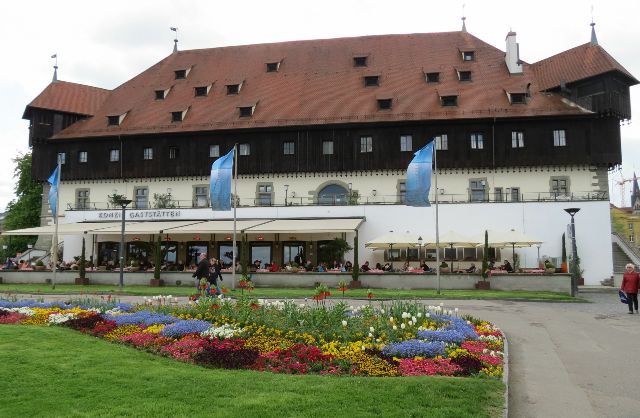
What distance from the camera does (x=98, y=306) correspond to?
16969 mm

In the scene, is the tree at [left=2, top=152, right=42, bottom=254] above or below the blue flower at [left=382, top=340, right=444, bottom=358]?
above

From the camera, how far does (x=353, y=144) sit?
137ft

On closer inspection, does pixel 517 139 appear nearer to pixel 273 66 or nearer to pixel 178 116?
pixel 273 66

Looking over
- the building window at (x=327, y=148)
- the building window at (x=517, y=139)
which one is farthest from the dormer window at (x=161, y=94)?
the building window at (x=517, y=139)

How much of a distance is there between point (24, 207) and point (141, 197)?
22.9 metres

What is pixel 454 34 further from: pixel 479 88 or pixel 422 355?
pixel 422 355

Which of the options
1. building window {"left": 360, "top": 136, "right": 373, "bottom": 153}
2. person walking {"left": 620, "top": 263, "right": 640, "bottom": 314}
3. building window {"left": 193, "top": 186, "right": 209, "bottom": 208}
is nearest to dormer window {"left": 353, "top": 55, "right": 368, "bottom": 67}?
building window {"left": 360, "top": 136, "right": 373, "bottom": 153}

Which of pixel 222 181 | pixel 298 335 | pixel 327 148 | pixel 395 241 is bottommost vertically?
pixel 298 335

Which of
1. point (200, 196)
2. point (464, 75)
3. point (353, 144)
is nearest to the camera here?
point (353, 144)

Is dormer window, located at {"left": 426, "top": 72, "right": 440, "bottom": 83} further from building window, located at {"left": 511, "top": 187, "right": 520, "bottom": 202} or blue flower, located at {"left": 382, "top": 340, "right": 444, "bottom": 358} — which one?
blue flower, located at {"left": 382, "top": 340, "right": 444, "bottom": 358}

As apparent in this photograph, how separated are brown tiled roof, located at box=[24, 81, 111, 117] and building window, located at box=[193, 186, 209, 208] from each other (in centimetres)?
1304

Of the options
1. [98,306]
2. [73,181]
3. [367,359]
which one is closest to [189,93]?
[73,181]

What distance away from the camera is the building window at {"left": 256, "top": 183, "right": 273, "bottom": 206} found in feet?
140

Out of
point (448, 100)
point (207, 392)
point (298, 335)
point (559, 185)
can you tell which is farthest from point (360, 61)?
point (207, 392)
